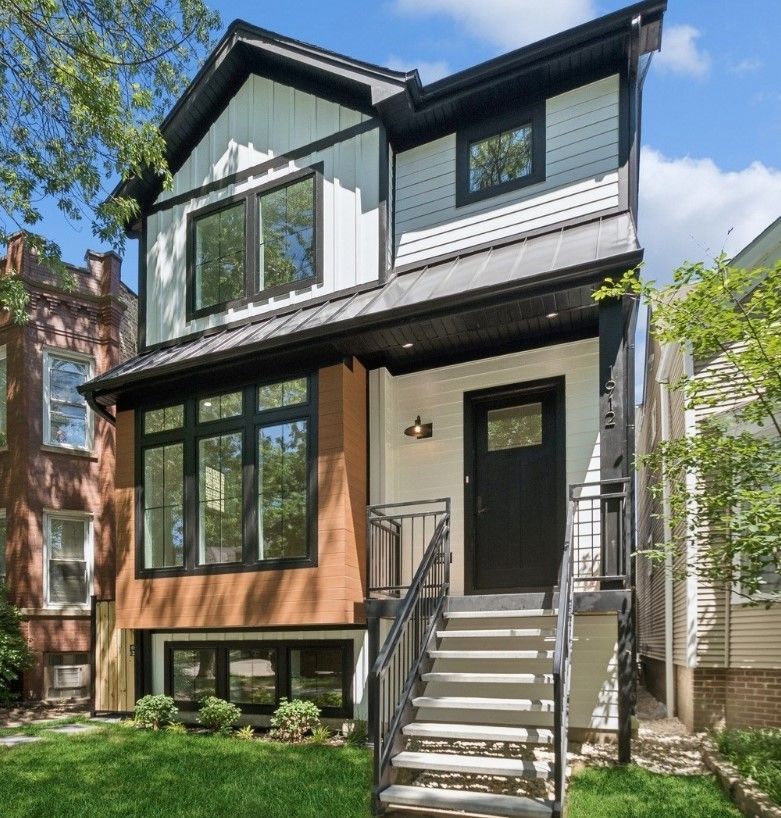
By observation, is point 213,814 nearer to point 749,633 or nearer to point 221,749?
point 221,749

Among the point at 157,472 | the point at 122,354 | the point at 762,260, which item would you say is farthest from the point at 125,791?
the point at 122,354

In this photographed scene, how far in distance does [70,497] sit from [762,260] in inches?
424

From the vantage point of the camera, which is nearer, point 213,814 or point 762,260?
point 213,814

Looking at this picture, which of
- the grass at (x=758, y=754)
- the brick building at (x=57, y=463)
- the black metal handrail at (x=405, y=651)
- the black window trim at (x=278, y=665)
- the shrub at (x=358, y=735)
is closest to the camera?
the grass at (x=758, y=754)

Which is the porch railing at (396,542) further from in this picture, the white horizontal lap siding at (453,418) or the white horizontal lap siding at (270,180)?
the white horizontal lap siding at (270,180)

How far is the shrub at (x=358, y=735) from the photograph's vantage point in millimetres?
7059

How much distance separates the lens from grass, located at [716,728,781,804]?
470cm

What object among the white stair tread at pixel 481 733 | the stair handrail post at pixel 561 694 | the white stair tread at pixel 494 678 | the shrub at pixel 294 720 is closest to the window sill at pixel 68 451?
the shrub at pixel 294 720

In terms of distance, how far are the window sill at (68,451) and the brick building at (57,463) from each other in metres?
0.02

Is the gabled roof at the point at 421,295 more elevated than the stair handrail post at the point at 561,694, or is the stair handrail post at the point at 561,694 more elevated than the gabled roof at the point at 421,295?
the gabled roof at the point at 421,295

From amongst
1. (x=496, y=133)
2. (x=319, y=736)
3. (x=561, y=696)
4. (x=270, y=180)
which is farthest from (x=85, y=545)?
(x=561, y=696)

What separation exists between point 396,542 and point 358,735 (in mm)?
1946

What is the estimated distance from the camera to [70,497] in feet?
41.0

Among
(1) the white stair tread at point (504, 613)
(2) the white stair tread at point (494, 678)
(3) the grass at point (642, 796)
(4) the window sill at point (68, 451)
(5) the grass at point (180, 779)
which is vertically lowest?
(5) the grass at point (180, 779)
